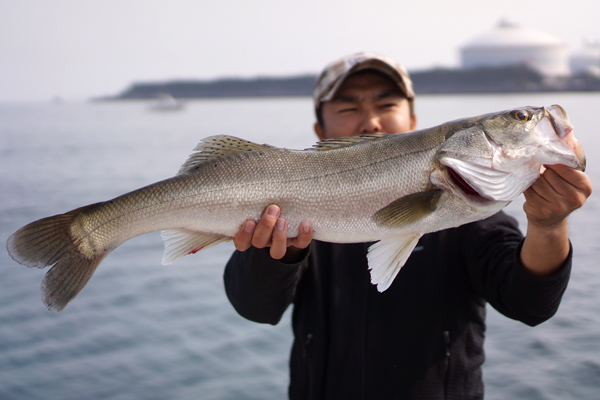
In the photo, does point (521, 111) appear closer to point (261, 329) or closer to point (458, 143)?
point (458, 143)

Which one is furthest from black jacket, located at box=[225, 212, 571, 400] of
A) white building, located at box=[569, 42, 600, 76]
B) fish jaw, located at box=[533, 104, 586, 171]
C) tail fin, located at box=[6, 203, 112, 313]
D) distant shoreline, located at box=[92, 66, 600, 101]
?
white building, located at box=[569, 42, 600, 76]

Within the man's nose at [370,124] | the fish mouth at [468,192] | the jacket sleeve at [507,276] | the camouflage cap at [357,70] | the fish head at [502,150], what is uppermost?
the camouflage cap at [357,70]

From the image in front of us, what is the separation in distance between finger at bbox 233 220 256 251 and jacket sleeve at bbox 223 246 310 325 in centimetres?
15

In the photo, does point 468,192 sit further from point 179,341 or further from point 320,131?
point 179,341

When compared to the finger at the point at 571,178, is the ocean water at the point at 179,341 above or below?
below

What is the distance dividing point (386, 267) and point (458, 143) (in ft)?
1.98

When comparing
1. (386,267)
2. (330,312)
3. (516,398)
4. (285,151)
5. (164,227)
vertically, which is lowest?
(516,398)

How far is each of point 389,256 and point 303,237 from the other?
0.38 metres

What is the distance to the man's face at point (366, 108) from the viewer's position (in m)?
3.05

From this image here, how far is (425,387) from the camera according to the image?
8.38 feet

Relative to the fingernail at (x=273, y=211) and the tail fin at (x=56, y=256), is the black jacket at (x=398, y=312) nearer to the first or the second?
the fingernail at (x=273, y=211)

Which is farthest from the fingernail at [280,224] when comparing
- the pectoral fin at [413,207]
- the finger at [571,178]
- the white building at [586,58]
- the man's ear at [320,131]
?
the white building at [586,58]

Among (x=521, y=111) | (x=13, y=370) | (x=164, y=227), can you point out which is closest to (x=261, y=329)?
(x=13, y=370)

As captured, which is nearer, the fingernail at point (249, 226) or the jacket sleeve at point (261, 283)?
the fingernail at point (249, 226)
